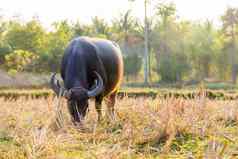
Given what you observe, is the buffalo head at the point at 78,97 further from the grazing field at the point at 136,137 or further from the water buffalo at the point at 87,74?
the grazing field at the point at 136,137

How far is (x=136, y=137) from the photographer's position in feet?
11.4

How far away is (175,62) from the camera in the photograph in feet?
117

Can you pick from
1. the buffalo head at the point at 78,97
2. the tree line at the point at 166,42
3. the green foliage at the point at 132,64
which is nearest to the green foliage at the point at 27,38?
the tree line at the point at 166,42

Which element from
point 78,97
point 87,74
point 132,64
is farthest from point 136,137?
point 132,64

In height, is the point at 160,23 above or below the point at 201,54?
above

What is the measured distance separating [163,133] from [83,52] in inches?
135

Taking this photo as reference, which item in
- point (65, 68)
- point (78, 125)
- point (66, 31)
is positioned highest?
point (66, 31)

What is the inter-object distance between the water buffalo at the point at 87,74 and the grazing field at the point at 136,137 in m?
1.13

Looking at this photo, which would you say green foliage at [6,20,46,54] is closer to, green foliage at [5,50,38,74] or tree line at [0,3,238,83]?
tree line at [0,3,238,83]

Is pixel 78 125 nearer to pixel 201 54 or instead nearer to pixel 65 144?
pixel 65 144

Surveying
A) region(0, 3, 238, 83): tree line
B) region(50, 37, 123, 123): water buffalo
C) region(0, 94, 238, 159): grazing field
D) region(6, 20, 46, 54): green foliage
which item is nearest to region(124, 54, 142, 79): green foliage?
region(0, 3, 238, 83): tree line

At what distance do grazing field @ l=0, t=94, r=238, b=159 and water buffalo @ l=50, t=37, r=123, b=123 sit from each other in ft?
3.70

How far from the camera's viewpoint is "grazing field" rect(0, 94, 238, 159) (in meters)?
2.68

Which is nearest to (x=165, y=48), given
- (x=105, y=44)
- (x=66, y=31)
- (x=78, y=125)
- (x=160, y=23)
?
(x=160, y=23)
